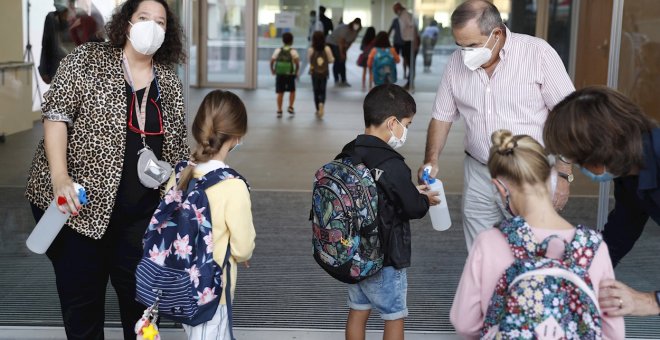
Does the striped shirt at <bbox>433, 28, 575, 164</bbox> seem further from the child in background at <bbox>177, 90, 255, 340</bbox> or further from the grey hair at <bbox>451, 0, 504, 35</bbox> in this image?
the child in background at <bbox>177, 90, 255, 340</bbox>

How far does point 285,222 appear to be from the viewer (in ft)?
24.3

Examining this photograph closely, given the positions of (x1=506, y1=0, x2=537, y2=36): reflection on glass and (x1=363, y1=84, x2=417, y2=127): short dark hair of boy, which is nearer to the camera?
(x1=363, y1=84, x2=417, y2=127): short dark hair of boy

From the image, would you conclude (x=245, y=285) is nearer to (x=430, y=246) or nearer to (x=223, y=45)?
(x=430, y=246)

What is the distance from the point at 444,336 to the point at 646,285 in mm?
1388

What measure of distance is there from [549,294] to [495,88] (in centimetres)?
192

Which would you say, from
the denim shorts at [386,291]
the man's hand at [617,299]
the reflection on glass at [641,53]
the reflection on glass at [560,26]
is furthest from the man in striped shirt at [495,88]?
the reflection on glass at [560,26]

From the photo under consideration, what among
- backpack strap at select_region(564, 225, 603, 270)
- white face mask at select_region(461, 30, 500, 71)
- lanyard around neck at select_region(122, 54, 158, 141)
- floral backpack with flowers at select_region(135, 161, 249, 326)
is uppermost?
white face mask at select_region(461, 30, 500, 71)

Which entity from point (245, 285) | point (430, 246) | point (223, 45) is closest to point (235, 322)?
point (245, 285)

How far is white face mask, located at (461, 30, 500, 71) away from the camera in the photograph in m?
4.13

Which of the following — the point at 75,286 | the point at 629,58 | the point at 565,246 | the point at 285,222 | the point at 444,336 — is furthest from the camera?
the point at 285,222

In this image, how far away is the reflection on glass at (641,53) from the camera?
5.91 meters

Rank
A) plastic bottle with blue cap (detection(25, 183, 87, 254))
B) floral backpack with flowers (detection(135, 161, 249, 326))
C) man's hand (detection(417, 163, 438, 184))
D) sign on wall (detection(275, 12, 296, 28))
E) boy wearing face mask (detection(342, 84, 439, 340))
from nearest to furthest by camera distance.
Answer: floral backpack with flowers (detection(135, 161, 249, 326)), plastic bottle with blue cap (detection(25, 183, 87, 254)), boy wearing face mask (detection(342, 84, 439, 340)), man's hand (detection(417, 163, 438, 184)), sign on wall (detection(275, 12, 296, 28))

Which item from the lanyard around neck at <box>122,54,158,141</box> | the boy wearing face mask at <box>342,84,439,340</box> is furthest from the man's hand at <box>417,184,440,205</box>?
the lanyard around neck at <box>122,54,158,141</box>

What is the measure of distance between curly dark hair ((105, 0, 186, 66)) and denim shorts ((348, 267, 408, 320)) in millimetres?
1296
